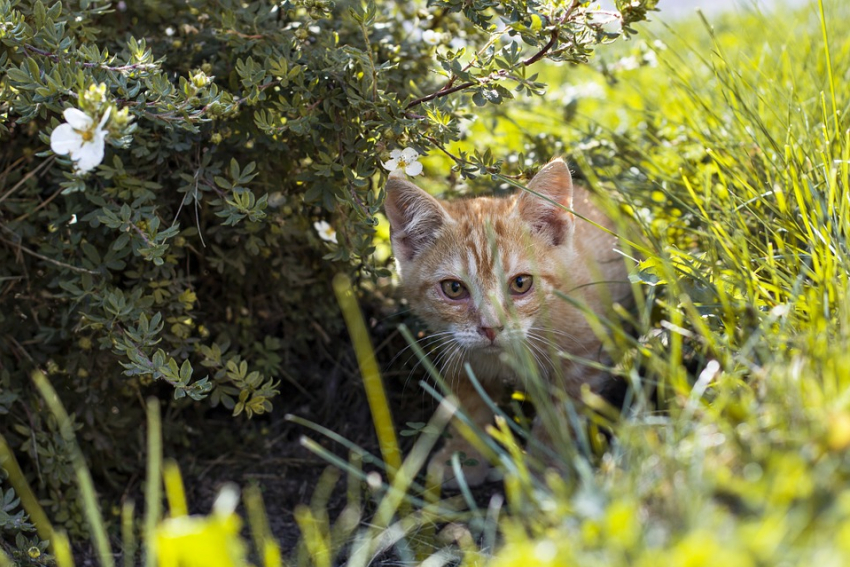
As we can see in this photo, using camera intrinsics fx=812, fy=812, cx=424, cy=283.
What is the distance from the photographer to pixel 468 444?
8.14 feet

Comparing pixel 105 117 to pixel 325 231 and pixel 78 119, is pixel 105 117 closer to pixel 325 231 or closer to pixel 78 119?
pixel 78 119

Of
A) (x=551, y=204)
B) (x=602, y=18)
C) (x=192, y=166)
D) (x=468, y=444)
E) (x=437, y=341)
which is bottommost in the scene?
(x=468, y=444)

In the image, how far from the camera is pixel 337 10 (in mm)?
2361

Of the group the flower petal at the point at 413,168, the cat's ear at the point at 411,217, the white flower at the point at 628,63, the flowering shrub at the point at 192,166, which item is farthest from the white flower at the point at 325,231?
the white flower at the point at 628,63

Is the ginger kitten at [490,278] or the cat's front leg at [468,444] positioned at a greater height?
the ginger kitten at [490,278]

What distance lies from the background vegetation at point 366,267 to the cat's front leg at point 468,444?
0.18 meters

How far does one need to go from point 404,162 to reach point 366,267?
0.29m

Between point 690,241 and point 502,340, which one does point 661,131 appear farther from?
point 502,340

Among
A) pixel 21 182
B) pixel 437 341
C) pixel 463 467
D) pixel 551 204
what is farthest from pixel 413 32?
pixel 463 467

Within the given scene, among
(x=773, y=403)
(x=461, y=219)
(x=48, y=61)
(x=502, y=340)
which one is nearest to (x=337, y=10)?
(x=461, y=219)

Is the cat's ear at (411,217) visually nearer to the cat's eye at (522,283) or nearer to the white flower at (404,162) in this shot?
the white flower at (404,162)

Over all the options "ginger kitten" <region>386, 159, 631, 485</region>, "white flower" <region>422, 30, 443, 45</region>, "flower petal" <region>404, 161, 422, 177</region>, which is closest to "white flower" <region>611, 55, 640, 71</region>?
"ginger kitten" <region>386, 159, 631, 485</region>

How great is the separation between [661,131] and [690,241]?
519 millimetres

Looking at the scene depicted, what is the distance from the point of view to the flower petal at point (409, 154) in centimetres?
207
